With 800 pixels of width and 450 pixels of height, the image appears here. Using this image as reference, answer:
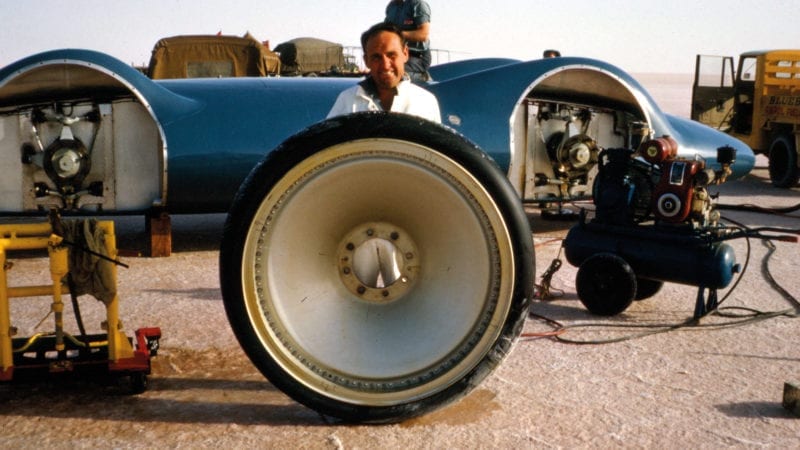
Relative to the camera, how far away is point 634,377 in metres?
4.04

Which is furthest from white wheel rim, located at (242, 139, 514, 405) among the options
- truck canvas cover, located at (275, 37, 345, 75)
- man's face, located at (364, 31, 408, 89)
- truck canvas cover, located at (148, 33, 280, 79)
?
truck canvas cover, located at (275, 37, 345, 75)

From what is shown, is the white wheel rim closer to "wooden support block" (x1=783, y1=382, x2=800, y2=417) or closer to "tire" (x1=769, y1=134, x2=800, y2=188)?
"wooden support block" (x1=783, y1=382, x2=800, y2=417)

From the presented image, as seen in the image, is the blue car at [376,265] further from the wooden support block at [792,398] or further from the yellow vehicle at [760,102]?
the yellow vehicle at [760,102]

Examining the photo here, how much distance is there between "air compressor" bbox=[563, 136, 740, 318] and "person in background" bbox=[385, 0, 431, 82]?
2.33m

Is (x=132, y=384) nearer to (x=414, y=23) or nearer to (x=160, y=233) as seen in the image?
(x=160, y=233)

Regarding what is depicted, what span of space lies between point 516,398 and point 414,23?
4.20m

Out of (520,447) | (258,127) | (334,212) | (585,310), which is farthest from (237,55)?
(520,447)

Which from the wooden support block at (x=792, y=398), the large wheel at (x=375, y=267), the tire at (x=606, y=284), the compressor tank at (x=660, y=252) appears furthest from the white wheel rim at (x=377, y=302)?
the compressor tank at (x=660, y=252)

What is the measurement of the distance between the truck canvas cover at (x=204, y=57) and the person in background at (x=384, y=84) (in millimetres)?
7556

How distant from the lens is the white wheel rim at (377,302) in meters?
3.19

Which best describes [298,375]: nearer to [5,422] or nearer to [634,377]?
[5,422]

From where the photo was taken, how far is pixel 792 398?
140 inches

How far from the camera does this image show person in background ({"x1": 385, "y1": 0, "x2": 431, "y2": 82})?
696cm

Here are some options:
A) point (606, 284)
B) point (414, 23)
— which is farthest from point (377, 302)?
point (414, 23)
